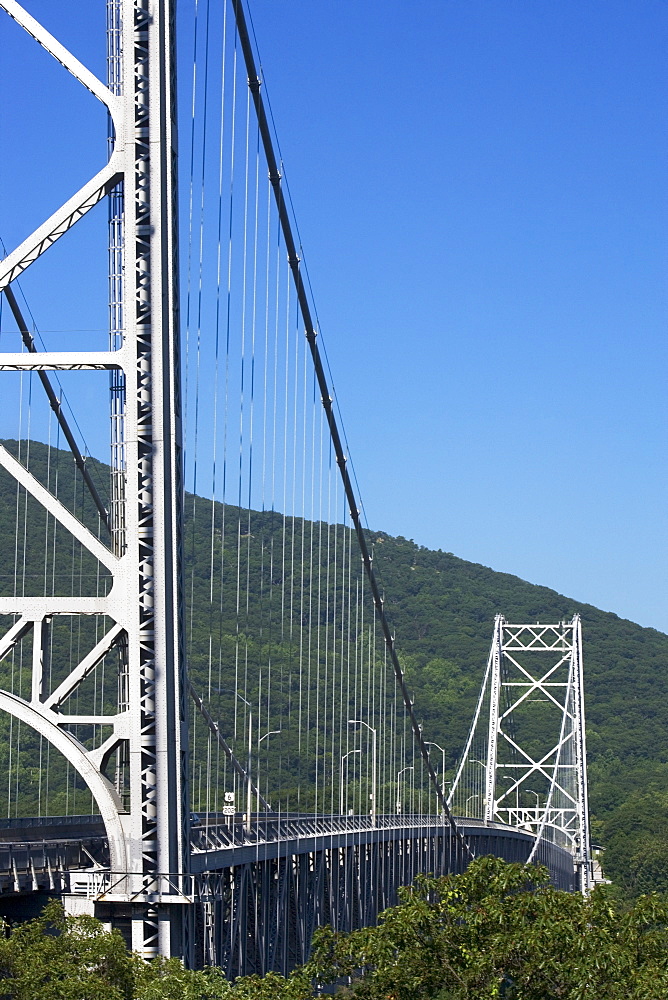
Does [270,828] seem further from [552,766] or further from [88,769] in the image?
[552,766]

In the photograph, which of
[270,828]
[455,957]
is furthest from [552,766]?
[455,957]

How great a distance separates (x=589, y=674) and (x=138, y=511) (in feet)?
487

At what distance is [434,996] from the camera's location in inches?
703

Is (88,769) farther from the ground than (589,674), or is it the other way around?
(589,674)

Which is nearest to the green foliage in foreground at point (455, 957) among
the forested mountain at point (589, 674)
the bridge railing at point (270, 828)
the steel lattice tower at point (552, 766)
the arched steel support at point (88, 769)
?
the arched steel support at point (88, 769)

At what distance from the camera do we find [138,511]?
21.8 meters

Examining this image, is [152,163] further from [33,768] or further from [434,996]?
[33,768]

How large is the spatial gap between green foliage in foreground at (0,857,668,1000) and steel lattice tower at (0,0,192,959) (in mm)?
2468

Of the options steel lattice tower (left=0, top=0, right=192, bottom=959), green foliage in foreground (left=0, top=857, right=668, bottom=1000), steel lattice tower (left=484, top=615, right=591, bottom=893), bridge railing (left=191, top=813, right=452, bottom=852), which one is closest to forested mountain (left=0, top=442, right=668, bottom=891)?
steel lattice tower (left=484, top=615, right=591, bottom=893)

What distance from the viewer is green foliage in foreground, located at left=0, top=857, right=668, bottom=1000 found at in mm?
16859

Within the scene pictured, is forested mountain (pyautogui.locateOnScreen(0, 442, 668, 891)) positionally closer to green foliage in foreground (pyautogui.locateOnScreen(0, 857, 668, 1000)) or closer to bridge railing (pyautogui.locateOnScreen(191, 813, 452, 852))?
bridge railing (pyautogui.locateOnScreen(191, 813, 452, 852))

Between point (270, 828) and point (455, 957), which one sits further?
point (270, 828)

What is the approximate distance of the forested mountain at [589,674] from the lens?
114m

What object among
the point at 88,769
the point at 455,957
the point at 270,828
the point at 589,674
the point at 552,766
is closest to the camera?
the point at 455,957
